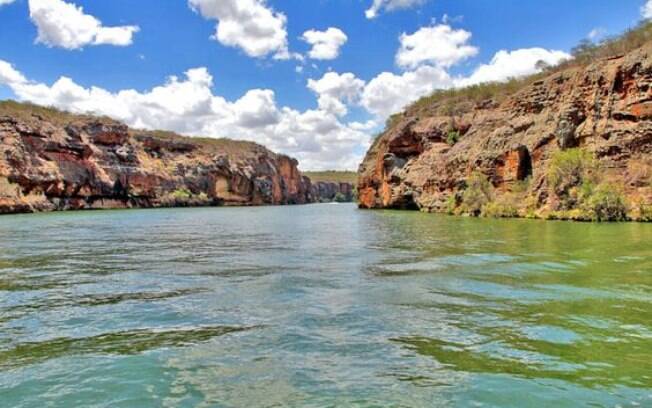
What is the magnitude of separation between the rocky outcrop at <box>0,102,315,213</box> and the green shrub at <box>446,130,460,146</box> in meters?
56.5

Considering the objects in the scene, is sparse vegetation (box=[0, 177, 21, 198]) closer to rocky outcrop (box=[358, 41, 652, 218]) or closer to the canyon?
the canyon

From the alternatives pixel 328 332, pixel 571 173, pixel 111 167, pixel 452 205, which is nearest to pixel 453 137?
pixel 452 205

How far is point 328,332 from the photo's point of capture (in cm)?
781

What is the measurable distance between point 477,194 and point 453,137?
2063cm

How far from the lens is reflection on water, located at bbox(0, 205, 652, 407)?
5496mm

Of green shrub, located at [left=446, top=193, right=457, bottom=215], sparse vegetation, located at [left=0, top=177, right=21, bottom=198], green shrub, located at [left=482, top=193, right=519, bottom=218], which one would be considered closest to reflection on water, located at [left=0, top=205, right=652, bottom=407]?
green shrub, located at [left=482, top=193, right=519, bottom=218]

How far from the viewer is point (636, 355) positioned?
655 centimetres

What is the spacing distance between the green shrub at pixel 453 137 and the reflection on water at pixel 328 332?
5189 centimetres

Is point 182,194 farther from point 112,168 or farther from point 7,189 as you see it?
point 7,189

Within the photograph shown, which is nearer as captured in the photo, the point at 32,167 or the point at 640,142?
the point at 640,142

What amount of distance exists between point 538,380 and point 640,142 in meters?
38.0

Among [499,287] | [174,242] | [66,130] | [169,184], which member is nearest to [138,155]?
[169,184]

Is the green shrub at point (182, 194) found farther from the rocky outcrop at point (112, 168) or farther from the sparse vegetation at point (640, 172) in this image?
the sparse vegetation at point (640, 172)

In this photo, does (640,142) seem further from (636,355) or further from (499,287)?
(636,355)
